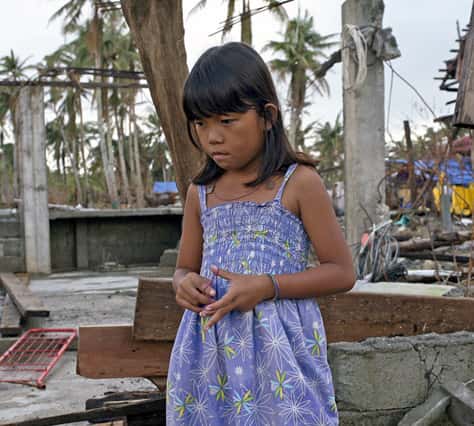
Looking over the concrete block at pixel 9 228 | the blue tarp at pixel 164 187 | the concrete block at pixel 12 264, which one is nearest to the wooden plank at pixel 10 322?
the concrete block at pixel 12 264

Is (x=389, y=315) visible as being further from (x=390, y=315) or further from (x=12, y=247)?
(x=12, y=247)

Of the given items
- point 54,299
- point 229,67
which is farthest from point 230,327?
point 54,299

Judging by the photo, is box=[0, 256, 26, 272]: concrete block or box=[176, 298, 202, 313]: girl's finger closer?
box=[176, 298, 202, 313]: girl's finger

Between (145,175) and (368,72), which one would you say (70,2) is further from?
(368,72)

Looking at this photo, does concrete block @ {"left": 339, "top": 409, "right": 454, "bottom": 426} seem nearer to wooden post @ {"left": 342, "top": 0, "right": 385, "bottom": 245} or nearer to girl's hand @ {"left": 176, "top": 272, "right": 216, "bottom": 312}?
girl's hand @ {"left": 176, "top": 272, "right": 216, "bottom": 312}

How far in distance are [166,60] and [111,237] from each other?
51.0ft

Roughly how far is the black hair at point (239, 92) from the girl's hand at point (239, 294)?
0.82 feet

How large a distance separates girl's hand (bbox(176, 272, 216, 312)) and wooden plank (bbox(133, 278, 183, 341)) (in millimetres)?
1136

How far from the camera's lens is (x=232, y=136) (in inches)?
61.6

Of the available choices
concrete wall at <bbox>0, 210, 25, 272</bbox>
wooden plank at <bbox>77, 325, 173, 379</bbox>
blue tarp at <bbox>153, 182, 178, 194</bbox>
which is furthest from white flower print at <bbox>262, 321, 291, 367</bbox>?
blue tarp at <bbox>153, 182, 178, 194</bbox>

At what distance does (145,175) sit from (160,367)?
4174cm

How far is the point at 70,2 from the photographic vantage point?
93.8 feet

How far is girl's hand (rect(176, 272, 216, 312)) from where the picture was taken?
1.54 meters

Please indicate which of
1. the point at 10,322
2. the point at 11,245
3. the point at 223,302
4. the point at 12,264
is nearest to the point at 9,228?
the point at 11,245
